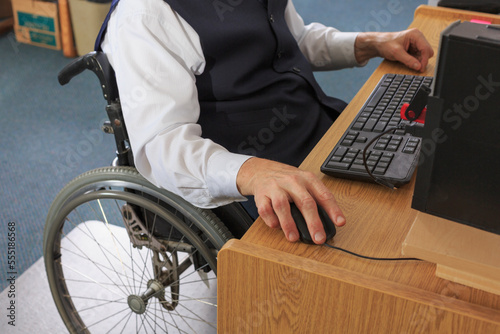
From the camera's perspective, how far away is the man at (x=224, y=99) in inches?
35.1

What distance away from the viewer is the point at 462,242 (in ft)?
2.26

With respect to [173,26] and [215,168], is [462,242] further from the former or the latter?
[173,26]

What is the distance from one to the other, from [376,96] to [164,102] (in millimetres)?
454

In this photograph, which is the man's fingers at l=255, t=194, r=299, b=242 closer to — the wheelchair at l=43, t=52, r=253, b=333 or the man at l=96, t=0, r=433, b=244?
the man at l=96, t=0, r=433, b=244

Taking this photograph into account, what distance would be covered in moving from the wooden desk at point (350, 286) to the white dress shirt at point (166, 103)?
167 mm

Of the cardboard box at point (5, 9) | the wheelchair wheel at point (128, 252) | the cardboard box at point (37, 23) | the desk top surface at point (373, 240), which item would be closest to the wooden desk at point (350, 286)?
the desk top surface at point (373, 240)

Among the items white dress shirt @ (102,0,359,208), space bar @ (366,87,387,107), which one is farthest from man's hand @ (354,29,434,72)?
white dress shirt @ (102,0,359,208)

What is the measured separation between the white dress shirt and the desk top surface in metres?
0.16

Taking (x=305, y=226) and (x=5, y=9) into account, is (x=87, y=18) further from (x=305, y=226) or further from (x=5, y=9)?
(x=305, y=226)

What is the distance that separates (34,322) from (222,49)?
1.01m

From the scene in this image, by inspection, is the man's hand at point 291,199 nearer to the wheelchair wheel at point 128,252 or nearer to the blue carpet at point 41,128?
the wheelchair wheel at point 128,252

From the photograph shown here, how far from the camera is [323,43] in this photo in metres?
1.52

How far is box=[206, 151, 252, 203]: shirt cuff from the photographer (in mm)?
929

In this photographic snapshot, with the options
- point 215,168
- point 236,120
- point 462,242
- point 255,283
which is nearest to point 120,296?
point 236,120
